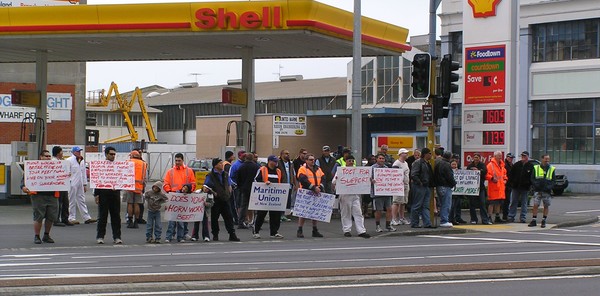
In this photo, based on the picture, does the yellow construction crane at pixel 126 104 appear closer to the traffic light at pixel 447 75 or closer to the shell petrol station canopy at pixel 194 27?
the shell petrol station canopy at pixel 194 27

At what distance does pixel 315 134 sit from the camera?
2494 inches

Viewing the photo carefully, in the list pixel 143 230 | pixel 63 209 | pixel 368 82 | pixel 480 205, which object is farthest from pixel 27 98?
pixel 368 82

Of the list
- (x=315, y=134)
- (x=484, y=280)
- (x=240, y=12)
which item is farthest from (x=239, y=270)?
(x=315, y=134)

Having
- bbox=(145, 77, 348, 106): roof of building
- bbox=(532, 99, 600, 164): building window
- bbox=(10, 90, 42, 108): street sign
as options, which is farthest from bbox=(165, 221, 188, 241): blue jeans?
bbox=(145, 77, 348, 106): roof of building

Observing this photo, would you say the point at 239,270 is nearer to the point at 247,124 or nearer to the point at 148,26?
the point at 148,26

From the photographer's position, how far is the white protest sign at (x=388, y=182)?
2144 cm

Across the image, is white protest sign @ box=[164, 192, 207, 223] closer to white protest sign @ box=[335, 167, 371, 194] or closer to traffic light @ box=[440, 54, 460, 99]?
white protest sign @ box=[335, 167, 371, 194]

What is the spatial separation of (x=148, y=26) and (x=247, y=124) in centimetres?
493

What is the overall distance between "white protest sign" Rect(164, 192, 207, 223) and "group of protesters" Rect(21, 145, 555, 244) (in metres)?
0.11

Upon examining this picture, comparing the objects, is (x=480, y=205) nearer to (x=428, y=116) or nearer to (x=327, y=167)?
(x=428, y=116)

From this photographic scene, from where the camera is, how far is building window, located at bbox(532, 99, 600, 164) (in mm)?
47031

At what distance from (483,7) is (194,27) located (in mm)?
8964

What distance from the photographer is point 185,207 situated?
19.1 metres

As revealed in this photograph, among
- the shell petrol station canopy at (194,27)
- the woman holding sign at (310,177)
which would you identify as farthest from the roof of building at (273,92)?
the woman holding sign at (310,177)
